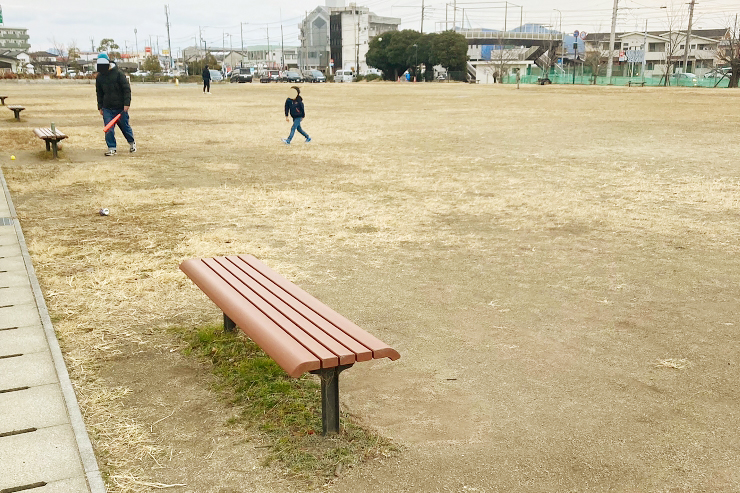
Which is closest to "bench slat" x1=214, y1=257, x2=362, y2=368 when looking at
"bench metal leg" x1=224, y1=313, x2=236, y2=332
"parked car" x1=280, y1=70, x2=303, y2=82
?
"bench metal leg" x1=224, y1=313, x2=236, y2=332

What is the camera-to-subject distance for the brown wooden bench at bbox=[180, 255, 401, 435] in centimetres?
324

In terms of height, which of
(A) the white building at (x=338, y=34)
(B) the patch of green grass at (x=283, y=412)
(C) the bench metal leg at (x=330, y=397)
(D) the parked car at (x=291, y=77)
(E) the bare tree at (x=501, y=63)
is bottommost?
(B) the patch of green grass at (x=283, y=412)

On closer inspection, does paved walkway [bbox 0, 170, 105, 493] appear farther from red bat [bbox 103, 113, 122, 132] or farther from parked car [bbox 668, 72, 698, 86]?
parked car [bbox 668, 72, 698, 86]

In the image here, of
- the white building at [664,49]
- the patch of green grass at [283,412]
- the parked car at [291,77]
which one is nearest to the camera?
the patch of green grass at [283,412]

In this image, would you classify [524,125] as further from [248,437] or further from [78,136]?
[248,437]

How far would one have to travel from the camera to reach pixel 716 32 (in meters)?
108

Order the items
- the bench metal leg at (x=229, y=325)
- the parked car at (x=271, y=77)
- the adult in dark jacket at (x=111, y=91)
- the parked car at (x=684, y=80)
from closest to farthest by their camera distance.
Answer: the bench metal leg at (x=229, y=325) → the adult in dark jacket at (x=111, y=91) → the parked car at (x=684, y=80) → the parked car at (x=271, y=77)

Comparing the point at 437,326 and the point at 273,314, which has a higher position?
the point at 273,314

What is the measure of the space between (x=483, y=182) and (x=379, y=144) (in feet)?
18.8

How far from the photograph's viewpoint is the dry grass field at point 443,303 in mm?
3371

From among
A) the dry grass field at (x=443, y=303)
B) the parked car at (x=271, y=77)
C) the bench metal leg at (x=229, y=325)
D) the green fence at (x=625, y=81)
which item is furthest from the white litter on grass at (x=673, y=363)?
the parked car at (x=271, y=77)

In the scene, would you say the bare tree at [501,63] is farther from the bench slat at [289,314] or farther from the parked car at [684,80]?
the bench slat at [289,314]

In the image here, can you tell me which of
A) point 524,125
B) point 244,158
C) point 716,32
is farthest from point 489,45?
point 244,158

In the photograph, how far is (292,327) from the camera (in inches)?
143
